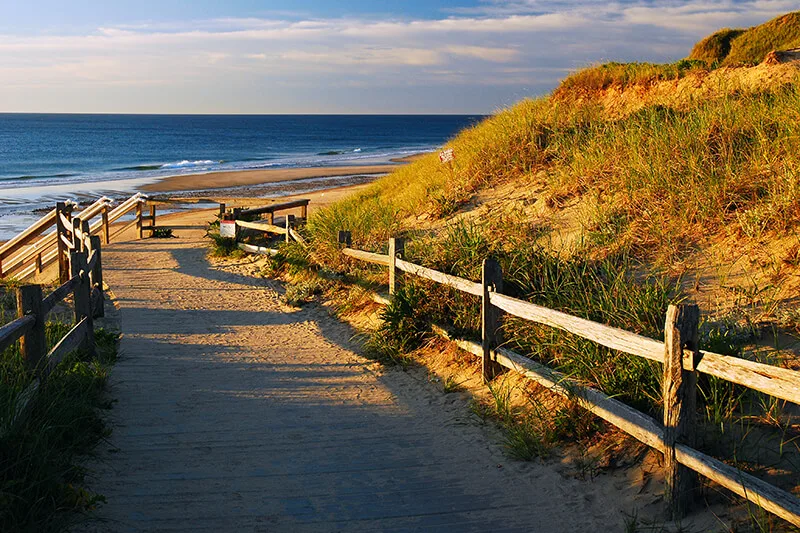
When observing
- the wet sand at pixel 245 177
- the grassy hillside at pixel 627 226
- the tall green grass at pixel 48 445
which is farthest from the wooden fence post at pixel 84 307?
the wet sand at pixel 245 177

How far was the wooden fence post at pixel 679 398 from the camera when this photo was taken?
4531 millimetres

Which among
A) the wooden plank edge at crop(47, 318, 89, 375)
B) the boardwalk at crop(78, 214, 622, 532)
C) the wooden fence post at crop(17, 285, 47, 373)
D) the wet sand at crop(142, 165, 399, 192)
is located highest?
the wet sand at crop(142, 165, 399, 192)

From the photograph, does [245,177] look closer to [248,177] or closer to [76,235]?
[248,177]

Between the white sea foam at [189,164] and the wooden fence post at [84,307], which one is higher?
the white sea foam at [189,164]

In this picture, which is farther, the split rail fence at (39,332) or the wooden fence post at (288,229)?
the wooden fence post at (288,229)

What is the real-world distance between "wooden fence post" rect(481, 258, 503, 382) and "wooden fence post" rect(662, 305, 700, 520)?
2.68m

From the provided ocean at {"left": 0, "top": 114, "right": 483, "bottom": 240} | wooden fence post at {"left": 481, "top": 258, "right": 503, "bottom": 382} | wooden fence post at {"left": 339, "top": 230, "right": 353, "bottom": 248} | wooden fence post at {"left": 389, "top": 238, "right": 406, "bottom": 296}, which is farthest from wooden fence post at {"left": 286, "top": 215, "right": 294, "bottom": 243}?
wooden fence post at {"left": 481, "top": 258, "right": 503, "bottom": 382}

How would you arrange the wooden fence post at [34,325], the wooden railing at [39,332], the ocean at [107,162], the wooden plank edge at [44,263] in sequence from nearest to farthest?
the wooden railing at [39,332]
the wooden fence post at [34,325]
the wooden plank edge at [44,263]
the ocean at [107,162]

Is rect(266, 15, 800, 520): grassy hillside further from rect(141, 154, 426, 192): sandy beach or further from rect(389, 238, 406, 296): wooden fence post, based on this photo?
rect(141, 154, 426, 192): sandy beach

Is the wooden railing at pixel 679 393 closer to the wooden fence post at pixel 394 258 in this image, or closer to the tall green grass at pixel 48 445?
the wooden fence post at pixel 394 258

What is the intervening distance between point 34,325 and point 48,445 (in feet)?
4.49

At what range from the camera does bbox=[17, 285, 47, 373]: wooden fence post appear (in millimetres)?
5963

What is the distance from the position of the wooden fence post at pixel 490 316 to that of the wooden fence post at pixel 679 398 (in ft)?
8.80

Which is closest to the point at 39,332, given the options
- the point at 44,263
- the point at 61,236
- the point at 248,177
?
the point at 61,236
